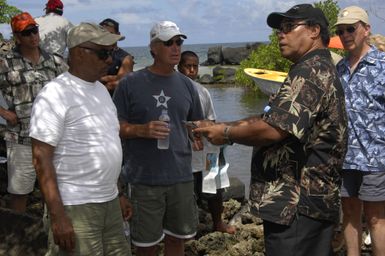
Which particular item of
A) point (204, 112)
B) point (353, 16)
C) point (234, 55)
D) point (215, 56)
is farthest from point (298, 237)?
point (215, 56)

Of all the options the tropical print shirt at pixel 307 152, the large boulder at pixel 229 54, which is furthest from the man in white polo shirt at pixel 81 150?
the large boulder at pixel 229 54

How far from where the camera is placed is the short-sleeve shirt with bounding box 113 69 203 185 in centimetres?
427

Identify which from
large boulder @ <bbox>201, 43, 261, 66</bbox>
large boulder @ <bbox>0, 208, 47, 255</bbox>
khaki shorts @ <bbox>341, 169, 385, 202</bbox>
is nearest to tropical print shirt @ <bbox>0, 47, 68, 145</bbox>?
large boulder @ <bbox>0, 208, 47, 255</bbox>

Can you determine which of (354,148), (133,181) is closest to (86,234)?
(133,181)

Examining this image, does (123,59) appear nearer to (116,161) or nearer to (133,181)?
(133,181)

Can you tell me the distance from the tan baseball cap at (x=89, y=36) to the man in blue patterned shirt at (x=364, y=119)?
2.14 m

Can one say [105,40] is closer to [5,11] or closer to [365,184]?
[365,184]

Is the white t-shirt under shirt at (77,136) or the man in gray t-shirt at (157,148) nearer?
the white t-shirt under shirt at (77,136)

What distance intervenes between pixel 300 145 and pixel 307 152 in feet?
0.21

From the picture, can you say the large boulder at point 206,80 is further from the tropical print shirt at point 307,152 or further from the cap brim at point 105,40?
the tropical print shirt at point 307,152

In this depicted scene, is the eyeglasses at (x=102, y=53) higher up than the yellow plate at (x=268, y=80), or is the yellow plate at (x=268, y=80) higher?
the eyeglasses at (x=102, y=53)

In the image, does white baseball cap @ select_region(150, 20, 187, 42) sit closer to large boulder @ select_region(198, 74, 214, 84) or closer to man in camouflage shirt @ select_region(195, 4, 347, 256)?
man in camouflage shirt @ select_region(195, 4, 347, 256)

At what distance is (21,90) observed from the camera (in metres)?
5.17

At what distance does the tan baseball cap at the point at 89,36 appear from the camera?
11.1 ft
